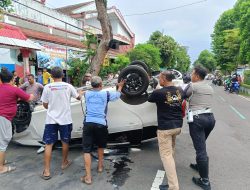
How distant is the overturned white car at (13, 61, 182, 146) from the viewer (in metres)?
4.73

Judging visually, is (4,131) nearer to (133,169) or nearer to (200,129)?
(133,169)

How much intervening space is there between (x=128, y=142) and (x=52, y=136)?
1.68 metres

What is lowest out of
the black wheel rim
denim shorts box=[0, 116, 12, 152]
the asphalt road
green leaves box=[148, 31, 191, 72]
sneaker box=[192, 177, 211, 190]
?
the asphalt road

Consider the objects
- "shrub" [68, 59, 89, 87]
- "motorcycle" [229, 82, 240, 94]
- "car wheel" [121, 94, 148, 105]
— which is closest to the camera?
"car wheel" [121, 94, 148, 105]

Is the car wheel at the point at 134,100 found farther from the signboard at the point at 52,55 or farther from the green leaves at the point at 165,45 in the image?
the green leaves at the point at 165,45

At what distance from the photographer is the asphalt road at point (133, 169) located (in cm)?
387

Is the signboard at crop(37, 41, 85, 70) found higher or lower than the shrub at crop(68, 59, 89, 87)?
higher

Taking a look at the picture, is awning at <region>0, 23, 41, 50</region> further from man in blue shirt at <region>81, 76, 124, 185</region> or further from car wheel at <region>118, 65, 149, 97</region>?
man in blue shirt at <region>81, 76, 124, 185</region>

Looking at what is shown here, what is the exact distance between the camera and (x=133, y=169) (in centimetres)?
446

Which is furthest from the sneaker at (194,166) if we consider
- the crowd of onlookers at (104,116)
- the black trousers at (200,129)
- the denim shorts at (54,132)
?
the denim shorts at (54,132)

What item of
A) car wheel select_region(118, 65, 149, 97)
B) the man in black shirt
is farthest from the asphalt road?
car wheel select_region(118, 65, 149, 97)

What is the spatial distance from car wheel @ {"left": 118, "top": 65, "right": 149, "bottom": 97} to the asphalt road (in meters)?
1.31

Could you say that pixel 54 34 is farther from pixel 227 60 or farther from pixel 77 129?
pixel 227 60

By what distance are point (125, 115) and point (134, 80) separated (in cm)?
68
